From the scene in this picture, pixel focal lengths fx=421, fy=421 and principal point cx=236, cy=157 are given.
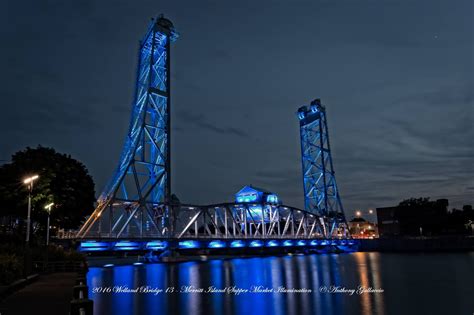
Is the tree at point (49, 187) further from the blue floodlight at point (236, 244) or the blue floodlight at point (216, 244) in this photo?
the blue floodlight at point (236, 244)

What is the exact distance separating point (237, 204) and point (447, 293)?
64705 mm

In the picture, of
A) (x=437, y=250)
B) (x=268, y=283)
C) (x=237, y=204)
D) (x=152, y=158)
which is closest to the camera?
(x=268, y=283)

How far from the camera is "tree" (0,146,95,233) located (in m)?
42.5

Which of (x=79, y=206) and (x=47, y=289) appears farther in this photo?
(x=79, y=206)

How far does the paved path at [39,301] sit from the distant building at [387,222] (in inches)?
5150

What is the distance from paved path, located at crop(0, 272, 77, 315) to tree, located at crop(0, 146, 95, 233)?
2405 cm

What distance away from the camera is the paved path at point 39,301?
13.6m

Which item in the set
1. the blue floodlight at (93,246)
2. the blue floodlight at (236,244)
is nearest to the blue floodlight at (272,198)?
the blue floodlight at (236,244)

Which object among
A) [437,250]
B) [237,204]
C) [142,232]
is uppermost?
[237,204]

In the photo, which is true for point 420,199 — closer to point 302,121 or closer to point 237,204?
point 302,121

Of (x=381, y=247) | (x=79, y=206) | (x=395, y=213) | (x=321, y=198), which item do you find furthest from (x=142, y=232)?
(x=395, y=213)

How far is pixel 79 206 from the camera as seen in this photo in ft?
161

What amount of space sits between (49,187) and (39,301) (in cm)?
3154

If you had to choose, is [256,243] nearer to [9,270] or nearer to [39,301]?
[9,270]
